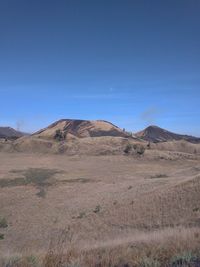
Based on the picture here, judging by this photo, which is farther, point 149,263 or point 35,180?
point 35,180

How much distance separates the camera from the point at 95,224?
26.0 m

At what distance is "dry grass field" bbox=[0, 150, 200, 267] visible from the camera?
8766 mm

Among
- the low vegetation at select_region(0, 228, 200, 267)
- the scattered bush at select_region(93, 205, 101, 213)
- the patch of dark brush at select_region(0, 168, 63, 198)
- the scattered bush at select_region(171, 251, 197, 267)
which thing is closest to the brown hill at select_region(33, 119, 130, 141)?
the patch of dark brush at select_region(0, 168, 63, 198)

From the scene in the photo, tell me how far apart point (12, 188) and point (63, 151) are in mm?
62930

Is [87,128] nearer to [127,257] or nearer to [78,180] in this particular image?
[78,180]

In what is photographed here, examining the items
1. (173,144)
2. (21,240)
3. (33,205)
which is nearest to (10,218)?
(33,205)

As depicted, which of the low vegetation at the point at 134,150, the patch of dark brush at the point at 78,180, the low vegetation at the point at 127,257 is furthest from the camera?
the low vegetation at the point at 134,150

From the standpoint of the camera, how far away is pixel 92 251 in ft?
33.1

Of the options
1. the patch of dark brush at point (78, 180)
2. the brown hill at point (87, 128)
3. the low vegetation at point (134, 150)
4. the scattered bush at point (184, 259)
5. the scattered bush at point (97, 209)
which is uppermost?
the brown hill at point (87, 128)

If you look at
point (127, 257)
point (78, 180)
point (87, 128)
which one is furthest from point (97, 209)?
point (87, 128)

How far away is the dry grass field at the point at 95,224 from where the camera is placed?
345 inches

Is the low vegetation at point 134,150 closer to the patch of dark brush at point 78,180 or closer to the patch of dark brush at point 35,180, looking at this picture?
the patch of dark brush at point 35,180

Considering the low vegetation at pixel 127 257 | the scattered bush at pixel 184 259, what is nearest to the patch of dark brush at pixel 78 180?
the low vegetation at pixel 127 257

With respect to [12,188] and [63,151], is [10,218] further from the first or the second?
[63,151]
